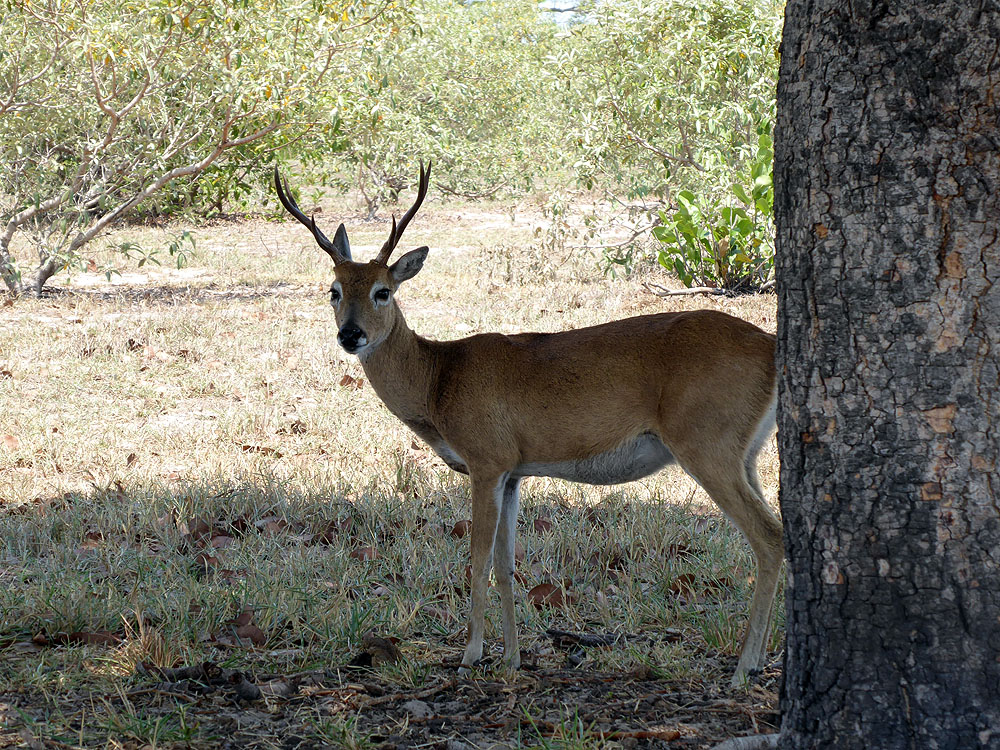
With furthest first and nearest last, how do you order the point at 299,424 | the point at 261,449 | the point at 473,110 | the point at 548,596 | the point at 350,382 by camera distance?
1. the point at 473,110
2. the point at 350,382
3. the point at 299,424
4. the point at 261,449
5. the point at 548,596

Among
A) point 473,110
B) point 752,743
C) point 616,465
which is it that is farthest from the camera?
point 473,110

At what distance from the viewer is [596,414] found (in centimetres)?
449

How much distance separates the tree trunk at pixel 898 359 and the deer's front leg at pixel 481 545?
1.61 metres

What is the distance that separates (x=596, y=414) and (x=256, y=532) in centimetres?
208

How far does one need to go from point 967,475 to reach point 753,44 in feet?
31.9

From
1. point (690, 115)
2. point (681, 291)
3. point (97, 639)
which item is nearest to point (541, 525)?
point (97, 639)

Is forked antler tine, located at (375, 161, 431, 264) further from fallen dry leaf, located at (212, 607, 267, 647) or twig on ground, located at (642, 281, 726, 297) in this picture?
twig on ground, located at (642, 281, 726, 297)

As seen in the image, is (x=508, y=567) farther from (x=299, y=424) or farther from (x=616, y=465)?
(x=299, y=424)

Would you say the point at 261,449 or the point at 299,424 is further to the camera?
the point at 299,424

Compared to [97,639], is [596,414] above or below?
above

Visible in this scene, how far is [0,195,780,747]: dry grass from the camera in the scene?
13.5ft

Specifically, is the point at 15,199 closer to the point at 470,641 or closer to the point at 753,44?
the point at 753,44

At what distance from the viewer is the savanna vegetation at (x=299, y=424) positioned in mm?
3865

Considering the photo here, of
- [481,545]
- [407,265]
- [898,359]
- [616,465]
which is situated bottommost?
[481,545]
